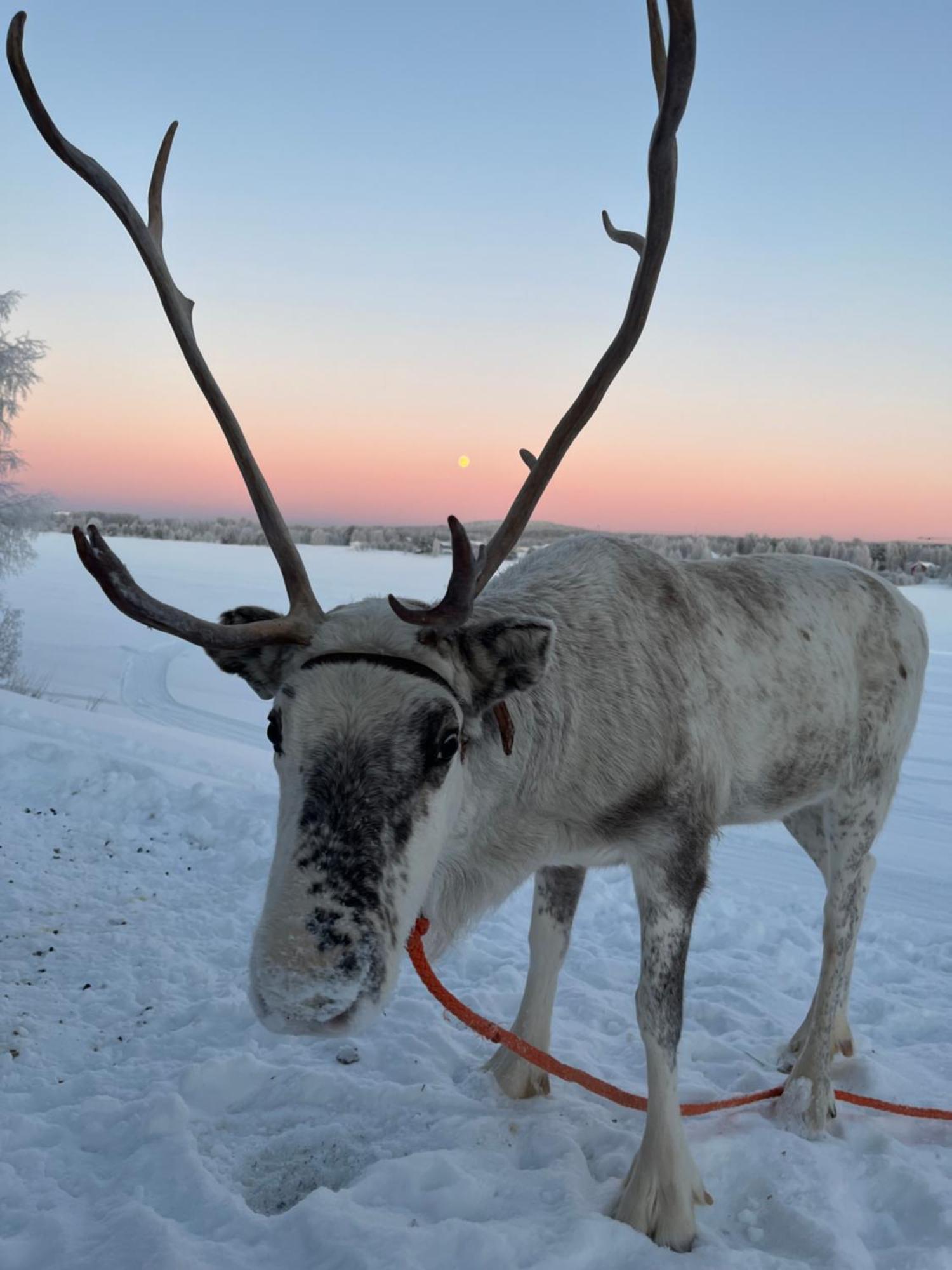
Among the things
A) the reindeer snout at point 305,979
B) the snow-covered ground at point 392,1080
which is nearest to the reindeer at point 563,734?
the reindeer snout at point 305,979

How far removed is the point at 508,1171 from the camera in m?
3.07

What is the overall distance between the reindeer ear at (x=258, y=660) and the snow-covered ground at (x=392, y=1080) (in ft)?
5.60

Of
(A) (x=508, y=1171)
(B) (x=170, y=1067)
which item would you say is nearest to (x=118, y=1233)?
(B) (x=170, y=1067)

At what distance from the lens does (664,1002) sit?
3057mm

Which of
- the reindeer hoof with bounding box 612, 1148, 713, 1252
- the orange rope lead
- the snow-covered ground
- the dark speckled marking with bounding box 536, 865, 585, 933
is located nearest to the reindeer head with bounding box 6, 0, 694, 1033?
the orange rope lead

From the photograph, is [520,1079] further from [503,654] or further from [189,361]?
[189,361]

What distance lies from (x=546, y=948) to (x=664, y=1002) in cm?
90

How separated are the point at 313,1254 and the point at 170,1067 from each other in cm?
133

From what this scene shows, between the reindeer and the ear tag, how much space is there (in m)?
0.02

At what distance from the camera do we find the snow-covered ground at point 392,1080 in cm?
270

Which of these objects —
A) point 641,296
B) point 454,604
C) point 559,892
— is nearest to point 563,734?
point 454,604

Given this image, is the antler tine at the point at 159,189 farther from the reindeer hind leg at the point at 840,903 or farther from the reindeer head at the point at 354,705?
the reindeer hind leg at the point at 840,903

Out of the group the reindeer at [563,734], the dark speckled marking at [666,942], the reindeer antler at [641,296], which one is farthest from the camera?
the dark speckled marking at [666,942]

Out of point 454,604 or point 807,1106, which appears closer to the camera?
point 454,604
